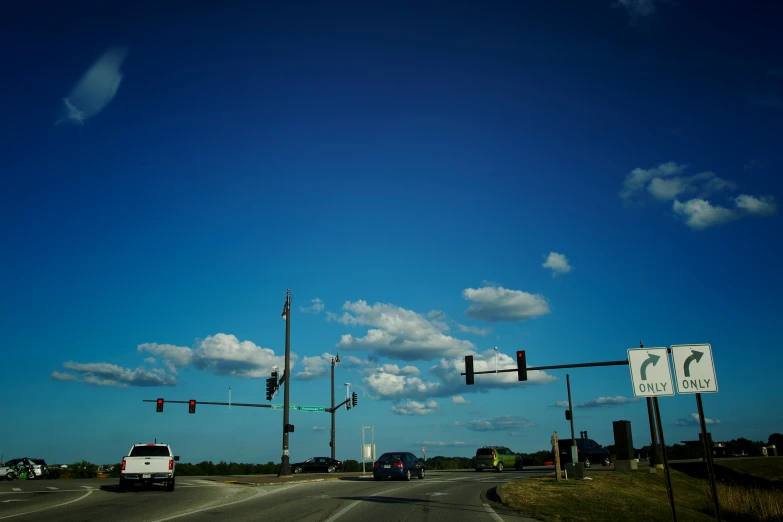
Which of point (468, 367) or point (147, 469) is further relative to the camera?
point (468, 367)

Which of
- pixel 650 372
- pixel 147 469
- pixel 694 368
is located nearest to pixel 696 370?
pixel 694 368

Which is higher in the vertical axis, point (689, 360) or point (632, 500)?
point (689, 360)

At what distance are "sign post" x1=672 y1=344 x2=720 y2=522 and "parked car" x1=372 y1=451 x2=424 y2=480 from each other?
74.8ft

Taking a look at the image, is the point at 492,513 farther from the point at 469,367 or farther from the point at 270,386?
the point at 270,386

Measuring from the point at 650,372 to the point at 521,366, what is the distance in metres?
19.2

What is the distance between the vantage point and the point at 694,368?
10508 mm

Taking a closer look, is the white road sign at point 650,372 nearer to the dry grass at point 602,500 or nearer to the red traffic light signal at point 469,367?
the dry grass at point 602,500

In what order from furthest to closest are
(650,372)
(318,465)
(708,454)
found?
(318,465), (650,372), (708,454)

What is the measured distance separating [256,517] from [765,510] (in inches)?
665

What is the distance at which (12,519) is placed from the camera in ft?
46.6

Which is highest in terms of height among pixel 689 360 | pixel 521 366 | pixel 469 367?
pixel 469 367

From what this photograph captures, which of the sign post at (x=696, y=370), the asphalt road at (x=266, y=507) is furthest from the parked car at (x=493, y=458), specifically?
the sign post at (x=696, y=370)

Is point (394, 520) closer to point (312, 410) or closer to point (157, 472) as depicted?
point (157, 472)

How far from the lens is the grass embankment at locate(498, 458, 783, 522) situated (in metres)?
15.1
